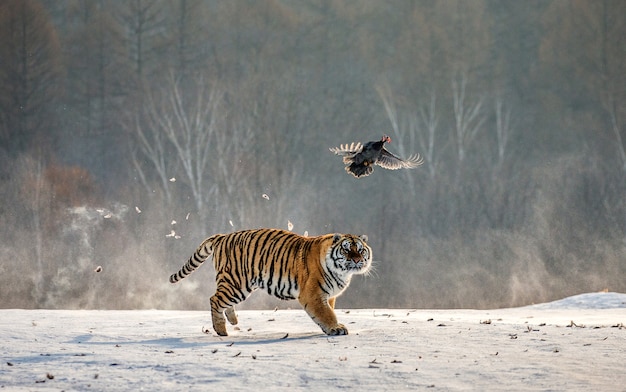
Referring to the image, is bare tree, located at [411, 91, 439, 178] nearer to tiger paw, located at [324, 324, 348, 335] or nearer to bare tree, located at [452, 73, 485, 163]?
bare tree, located at [452, 73, 485, 163]

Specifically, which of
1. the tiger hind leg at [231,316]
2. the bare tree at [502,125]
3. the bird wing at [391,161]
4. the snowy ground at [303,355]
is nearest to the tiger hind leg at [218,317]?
the snowy ground at [303,355]

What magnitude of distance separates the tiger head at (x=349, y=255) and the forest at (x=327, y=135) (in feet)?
44.3

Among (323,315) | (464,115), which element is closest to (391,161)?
(323,315)

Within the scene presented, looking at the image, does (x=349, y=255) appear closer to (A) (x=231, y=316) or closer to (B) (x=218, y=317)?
(B) (x=218, y=317)

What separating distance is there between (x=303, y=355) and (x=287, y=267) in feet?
6.43

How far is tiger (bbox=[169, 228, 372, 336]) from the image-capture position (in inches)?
338

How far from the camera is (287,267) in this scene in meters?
8.95

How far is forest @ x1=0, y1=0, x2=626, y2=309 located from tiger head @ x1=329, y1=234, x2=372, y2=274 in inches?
532

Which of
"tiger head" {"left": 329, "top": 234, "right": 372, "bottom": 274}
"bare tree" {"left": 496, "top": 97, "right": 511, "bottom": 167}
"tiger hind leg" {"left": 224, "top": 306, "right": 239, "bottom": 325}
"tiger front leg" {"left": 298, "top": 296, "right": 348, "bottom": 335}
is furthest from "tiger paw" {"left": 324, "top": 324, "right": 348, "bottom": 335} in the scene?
"bare tree" {"left": 496, "top": 97, "right": 511, "bottom": 167}

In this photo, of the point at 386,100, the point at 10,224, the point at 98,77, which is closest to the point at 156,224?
the point at 10,224

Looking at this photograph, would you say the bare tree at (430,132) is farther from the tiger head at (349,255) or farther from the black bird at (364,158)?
the tiger head at (349,255)

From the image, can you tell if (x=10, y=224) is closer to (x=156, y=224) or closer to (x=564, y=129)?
(x=156, y=224)

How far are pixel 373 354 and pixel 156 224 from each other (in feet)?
54.0

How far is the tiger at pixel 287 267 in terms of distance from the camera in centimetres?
859
